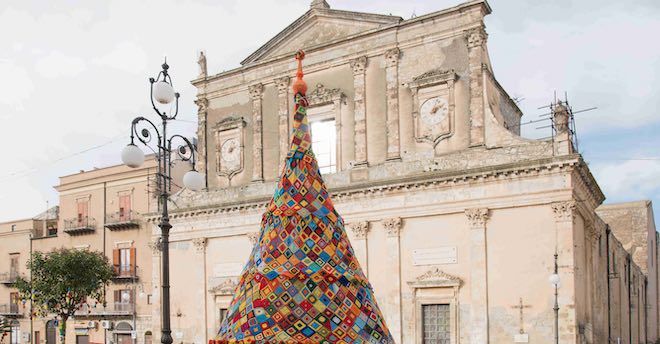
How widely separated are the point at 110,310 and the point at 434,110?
19763mm

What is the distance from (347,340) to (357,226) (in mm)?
17118

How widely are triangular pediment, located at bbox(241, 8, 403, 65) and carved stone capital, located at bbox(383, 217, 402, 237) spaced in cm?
702

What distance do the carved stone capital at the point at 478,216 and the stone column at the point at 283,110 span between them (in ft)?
25.8

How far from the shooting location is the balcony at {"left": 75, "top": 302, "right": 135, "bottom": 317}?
1224 inches

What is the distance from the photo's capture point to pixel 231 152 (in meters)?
26.4

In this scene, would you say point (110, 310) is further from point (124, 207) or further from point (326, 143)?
point (326, 143)

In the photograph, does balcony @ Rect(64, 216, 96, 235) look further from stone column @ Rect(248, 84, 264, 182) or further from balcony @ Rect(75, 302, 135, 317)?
stone column @ Rect(248, 84, 264, 182)

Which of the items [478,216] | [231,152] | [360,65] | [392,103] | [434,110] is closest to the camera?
[478,216]

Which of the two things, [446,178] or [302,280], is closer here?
[302,280]

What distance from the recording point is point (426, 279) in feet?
68.2

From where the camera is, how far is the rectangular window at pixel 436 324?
67.7 ft

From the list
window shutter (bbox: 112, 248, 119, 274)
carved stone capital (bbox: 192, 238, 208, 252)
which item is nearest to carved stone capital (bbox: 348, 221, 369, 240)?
carved stone capital (bbox: 192, 238, 208, 252)

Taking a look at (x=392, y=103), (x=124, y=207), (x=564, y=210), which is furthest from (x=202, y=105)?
(x=564, y=210)

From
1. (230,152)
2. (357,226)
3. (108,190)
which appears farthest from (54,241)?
(357,226)
